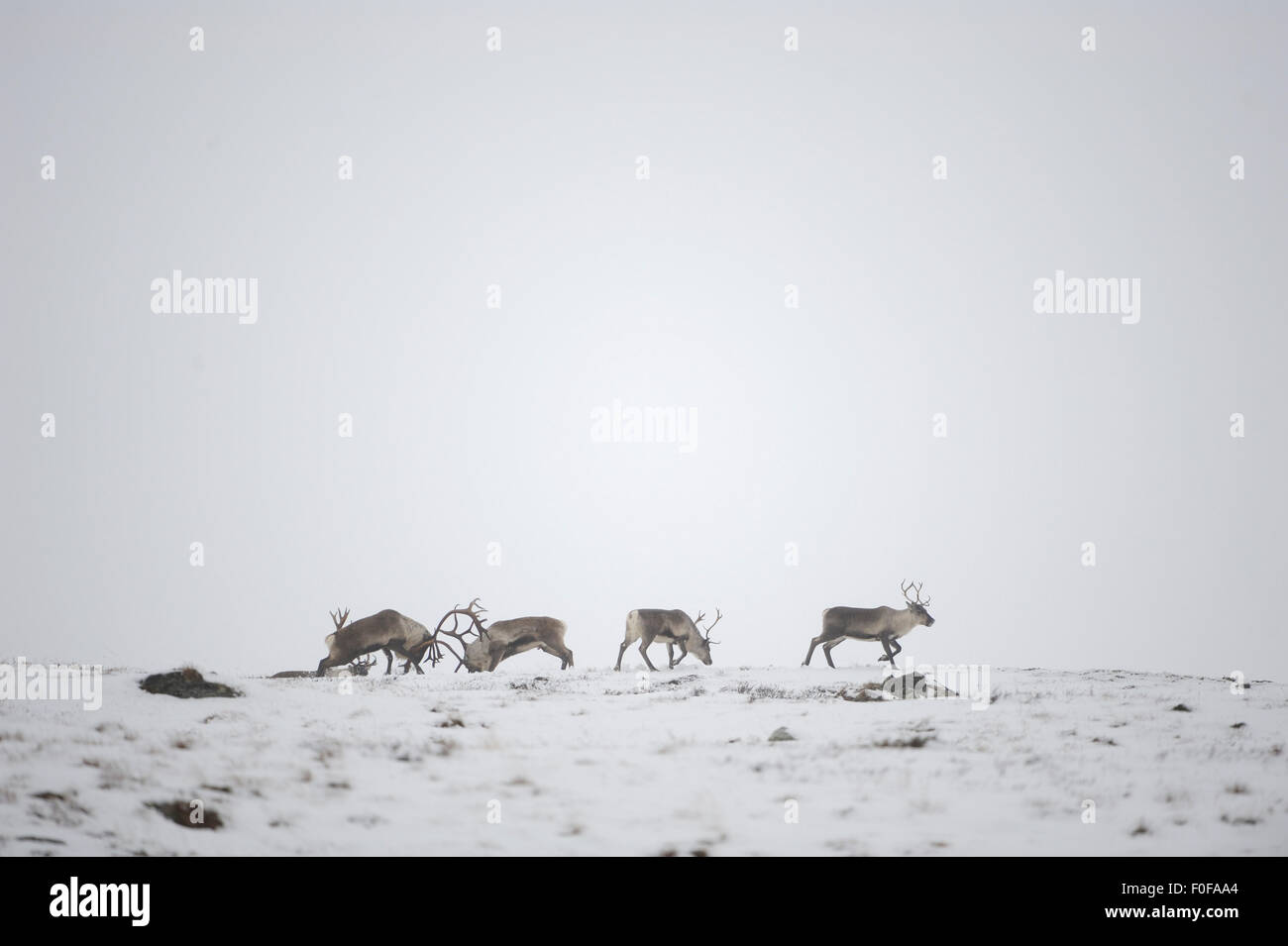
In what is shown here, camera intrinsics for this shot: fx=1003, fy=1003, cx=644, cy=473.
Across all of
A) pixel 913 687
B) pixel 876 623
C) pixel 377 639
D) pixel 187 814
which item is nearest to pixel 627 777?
pixel 187 814

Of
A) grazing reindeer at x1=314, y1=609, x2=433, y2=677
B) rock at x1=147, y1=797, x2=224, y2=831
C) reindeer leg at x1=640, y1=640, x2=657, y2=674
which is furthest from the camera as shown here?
reindeer leg at x1=640, y1=640, x2=657, y2=674

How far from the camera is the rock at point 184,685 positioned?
589 inches

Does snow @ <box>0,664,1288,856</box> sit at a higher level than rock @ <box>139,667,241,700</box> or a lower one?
lower

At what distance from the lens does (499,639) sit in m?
24.5

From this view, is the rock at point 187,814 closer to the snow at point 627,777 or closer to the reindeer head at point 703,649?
the snow at point 627,777

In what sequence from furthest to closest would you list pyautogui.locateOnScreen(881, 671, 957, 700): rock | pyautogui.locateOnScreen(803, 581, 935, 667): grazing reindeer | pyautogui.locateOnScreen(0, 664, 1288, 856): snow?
pyautogui.locateOnScreen(803, 581, 935, 667): grazing reindeer → pyautogui.locateOnScreen(881, 671, 957, 700): rock → pyautogui.locateOnScreen(0, 664, 1288, 856): snow

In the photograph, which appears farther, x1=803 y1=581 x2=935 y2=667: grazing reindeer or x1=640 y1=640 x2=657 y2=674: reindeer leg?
x1=803 y1=581 x2=935 y2=667: grazing reindeer

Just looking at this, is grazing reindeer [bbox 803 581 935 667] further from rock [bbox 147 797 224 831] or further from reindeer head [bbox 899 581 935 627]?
rock [bbox 147 797 224 831]

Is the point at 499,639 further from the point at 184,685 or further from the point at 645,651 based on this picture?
the point at 184,685

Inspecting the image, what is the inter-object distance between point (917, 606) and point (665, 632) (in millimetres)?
6889

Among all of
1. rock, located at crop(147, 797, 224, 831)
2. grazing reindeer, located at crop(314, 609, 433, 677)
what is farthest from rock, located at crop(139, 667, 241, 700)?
grazing reindeer, located at crop(314, 609, 433, 677)

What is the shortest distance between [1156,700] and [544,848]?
39.8 feet

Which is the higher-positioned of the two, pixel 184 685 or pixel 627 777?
pixel 184 685

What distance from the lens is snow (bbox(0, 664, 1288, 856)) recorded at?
10258 mm
